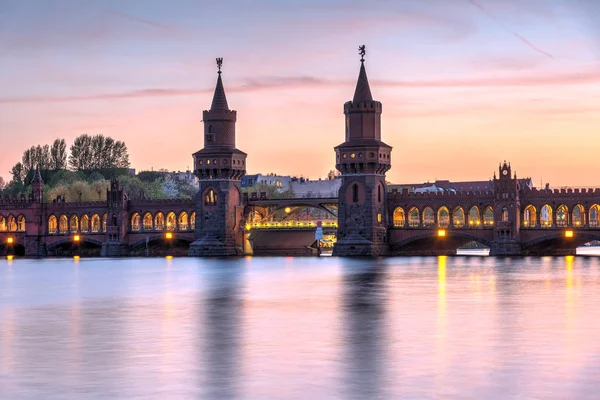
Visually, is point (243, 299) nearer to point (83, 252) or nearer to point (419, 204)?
point (419, 204)

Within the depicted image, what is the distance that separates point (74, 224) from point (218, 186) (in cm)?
2658

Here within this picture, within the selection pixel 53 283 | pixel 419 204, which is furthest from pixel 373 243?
pixel 53 283

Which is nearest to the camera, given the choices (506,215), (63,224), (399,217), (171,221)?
(506,215)

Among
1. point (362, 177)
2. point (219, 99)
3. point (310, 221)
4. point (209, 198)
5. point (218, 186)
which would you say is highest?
point (219, 99)

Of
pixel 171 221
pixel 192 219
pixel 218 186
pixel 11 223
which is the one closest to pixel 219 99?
pixel 218 186

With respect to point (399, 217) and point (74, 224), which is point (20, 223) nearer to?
point (74, 224)

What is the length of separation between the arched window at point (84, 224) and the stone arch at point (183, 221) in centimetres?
1298

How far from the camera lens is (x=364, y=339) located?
30.2m

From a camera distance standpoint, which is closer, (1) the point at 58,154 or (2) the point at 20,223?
(2) the point at 20,223

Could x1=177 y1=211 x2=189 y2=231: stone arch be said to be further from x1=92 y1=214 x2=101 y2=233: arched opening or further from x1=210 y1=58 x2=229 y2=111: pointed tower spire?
x1=210 y1=58 x2=229 y2=111: pointed tower spire

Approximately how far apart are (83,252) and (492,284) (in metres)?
87.7

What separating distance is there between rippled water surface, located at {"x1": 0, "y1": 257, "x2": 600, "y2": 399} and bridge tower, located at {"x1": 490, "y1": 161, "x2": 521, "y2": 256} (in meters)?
50.7

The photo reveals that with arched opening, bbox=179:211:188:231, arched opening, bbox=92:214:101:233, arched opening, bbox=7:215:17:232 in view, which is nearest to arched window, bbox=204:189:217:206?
arched opening, bbox=179:211:188:231

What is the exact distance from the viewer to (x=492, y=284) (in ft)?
188
